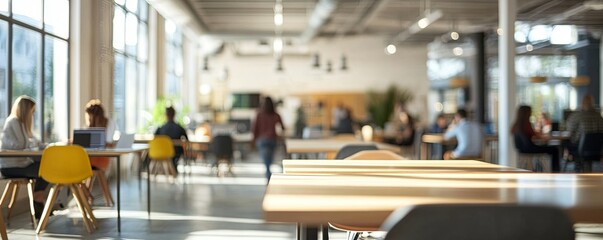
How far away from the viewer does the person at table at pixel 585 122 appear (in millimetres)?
9758

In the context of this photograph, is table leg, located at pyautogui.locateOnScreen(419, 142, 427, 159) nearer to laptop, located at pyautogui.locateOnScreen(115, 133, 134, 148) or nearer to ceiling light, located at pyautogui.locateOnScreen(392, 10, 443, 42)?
ceiling light, located at pyautogui.locateOnScreen(392, 10, 443, 42)

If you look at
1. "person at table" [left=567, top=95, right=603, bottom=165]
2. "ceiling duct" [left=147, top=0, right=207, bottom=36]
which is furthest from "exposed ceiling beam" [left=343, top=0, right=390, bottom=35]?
"person at table" [left=567, top=95, right=603, bottom=165]

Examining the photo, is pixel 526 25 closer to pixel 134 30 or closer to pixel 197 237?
pixel 134 30

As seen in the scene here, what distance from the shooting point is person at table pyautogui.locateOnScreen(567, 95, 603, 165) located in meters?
9.76

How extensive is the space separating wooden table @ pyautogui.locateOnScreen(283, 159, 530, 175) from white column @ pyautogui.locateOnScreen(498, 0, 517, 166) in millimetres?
5512

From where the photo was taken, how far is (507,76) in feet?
30.5

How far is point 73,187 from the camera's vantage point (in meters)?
6.08

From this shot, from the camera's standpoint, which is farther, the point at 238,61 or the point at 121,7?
the point at 238,61

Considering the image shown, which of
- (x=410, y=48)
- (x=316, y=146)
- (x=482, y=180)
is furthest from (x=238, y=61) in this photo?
(x=482, y=180)

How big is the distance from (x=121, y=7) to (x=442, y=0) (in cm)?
698

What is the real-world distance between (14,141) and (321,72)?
15.8m

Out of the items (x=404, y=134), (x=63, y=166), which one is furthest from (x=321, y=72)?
(x=63, y=166)

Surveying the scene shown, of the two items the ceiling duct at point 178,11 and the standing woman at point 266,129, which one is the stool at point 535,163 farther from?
the ceiling duct at point 178,11

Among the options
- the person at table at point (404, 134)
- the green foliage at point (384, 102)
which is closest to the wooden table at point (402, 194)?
the person at table at point (404, 134)
